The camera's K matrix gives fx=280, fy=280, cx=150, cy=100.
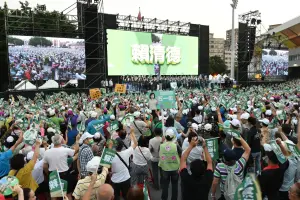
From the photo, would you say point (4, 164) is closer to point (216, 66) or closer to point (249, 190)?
point (249, 190)

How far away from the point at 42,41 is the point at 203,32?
16099 mm

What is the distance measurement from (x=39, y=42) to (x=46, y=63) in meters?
1.39

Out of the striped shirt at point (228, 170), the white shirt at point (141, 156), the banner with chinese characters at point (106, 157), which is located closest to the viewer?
the banner with chinese characters at point (106, 157)

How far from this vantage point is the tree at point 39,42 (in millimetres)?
17688

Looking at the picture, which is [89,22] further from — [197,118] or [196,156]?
[196,156]

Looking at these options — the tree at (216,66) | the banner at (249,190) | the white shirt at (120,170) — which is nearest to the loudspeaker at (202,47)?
the white shirt at (120,170)

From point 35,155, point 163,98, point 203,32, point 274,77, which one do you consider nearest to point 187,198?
point 35,155

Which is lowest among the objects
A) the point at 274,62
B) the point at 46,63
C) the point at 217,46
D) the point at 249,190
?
the point at 249,190

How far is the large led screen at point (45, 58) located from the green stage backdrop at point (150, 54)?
309 centimetres

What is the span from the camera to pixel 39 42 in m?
18.0

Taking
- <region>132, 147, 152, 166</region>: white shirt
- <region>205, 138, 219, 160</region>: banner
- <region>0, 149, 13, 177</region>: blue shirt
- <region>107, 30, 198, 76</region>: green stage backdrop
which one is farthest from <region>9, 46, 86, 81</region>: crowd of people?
<region>205, 138, 219, 160</region>: banner

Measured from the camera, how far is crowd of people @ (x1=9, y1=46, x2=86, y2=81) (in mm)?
17281

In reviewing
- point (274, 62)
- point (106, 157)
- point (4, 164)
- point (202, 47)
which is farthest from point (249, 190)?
point (274, 62)

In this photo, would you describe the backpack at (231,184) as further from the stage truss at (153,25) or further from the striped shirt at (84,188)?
the stage truss at (153,25)
